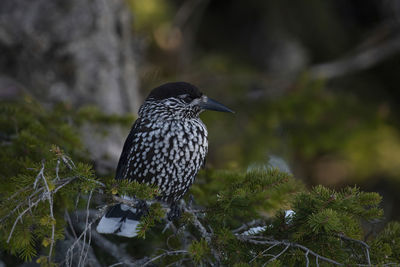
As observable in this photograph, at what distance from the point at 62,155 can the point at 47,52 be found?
3319 millimetres

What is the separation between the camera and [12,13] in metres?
5.23

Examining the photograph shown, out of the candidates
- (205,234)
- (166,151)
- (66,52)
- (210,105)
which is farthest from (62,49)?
(205,234)

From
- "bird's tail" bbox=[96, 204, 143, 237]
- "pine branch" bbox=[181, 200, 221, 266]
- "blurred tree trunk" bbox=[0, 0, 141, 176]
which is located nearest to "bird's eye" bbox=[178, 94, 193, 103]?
"bird's tail" bbox=[96, 204, 143, 237]

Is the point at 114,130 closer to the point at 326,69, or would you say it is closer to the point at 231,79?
the point at 231,79

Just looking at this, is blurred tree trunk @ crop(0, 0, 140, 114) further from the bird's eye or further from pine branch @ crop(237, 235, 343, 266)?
pine branch @ crop(237, 235, 343, 266)

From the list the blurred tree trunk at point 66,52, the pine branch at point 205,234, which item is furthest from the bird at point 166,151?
the blurred tree trunk at point 66,52

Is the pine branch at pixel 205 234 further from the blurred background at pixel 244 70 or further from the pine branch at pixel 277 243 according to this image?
the blurred background at pixel 244 70

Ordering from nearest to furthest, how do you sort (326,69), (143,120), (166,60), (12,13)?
1. (143,120)
2. (12,13)
3. (326,69)
4. (166,60)

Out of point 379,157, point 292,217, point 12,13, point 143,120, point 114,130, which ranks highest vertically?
point 12,13

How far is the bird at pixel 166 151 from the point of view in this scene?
10.7ft

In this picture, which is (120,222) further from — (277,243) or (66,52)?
(66,52)

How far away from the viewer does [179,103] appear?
3.52 meters

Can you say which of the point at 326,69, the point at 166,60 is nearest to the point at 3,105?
the point at 166,60

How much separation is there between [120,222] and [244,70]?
3836 millimetres
